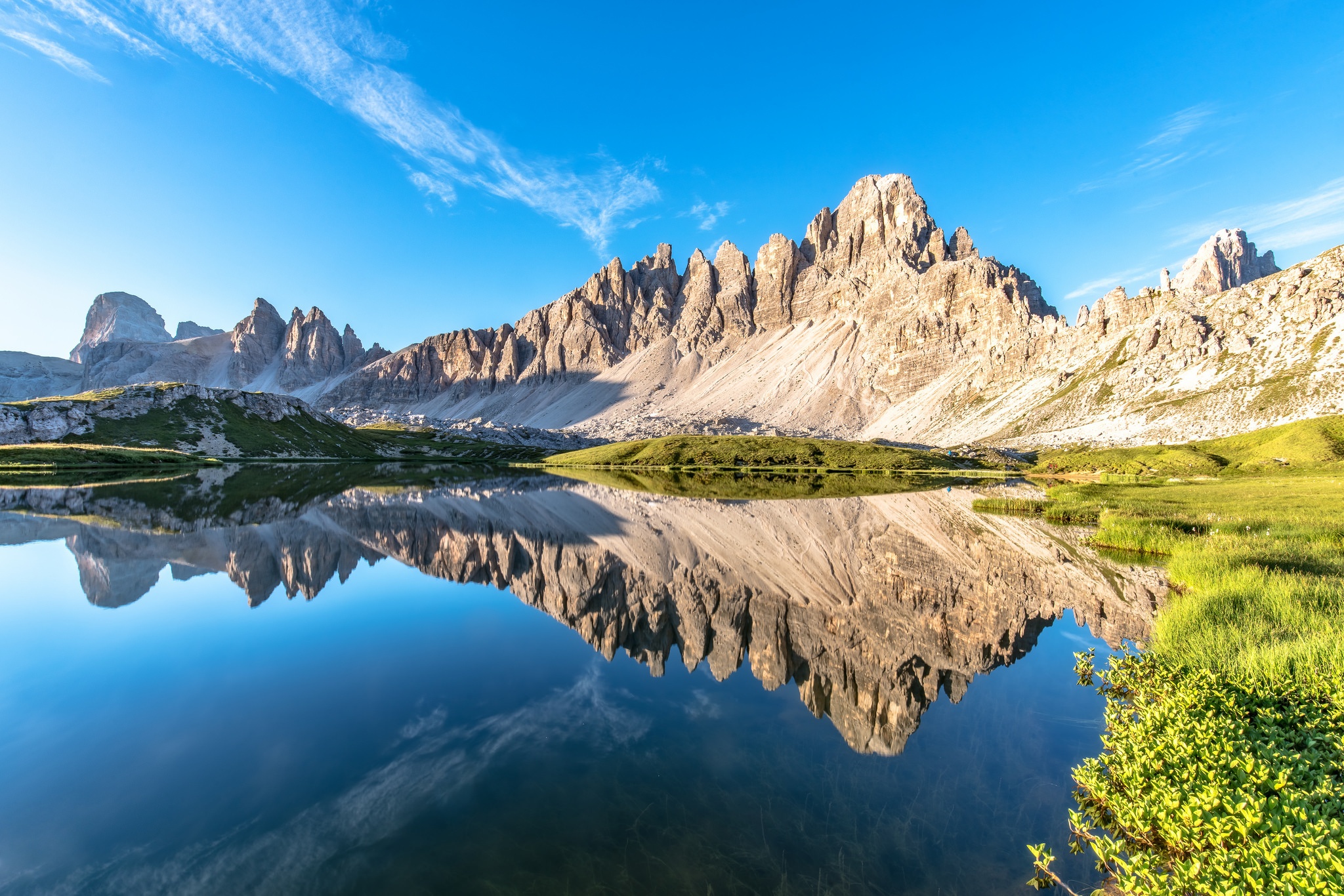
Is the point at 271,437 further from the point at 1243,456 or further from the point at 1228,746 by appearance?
the point at 1243,456

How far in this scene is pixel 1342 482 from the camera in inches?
1977

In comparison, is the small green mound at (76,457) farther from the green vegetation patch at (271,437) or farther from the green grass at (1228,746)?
the green grass at (1228,746)

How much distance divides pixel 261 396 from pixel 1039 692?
205m

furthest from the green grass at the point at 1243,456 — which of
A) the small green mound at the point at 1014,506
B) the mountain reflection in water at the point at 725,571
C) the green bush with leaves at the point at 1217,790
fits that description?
the green bush with leaves at the point at 1217,790

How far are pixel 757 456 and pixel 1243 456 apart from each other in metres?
92.6

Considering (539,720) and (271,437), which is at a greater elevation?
(271,437)

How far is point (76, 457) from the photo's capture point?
10194 cm

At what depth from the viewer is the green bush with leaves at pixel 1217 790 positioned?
6023mm

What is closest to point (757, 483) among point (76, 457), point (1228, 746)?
point (1228, 746)

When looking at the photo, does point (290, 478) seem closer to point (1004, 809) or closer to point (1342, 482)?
point (1004, 809)

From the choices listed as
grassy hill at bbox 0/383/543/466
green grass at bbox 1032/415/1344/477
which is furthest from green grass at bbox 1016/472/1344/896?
grassy hill at bbox 0/383/543/466

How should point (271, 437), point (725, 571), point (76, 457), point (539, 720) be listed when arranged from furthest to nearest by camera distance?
point (271, 437), point (76, 457), point (725, 571), point (539, 720)

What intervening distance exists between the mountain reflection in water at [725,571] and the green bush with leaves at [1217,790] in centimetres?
423

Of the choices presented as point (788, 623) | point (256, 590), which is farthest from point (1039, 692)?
point (256, 590)
